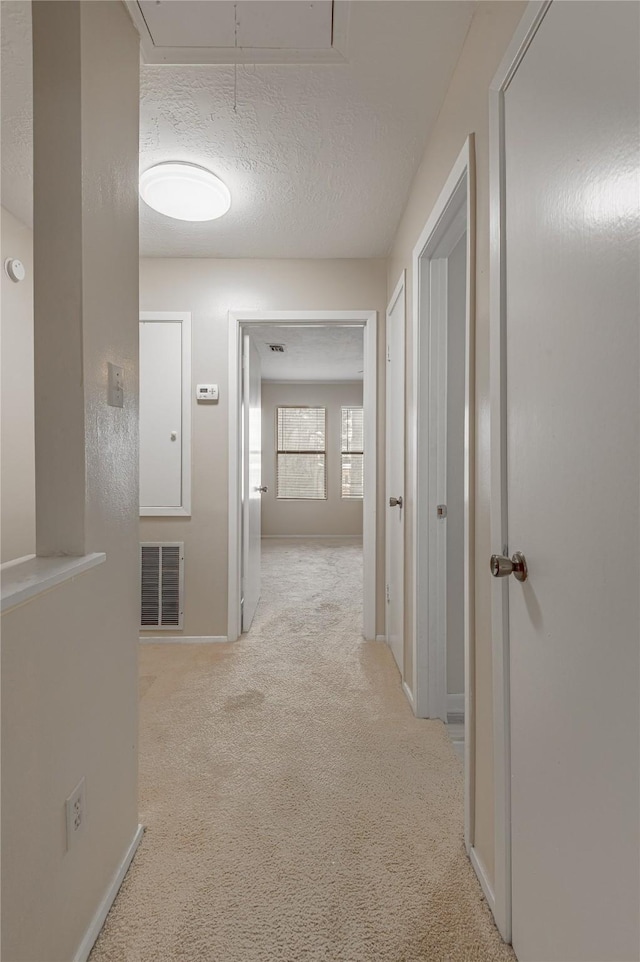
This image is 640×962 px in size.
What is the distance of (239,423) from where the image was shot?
125 inches

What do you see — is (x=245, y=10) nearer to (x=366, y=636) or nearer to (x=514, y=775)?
(x=514, y=775)

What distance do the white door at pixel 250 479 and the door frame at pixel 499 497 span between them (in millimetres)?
2284

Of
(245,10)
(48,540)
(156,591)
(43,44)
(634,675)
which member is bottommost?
(156,591)

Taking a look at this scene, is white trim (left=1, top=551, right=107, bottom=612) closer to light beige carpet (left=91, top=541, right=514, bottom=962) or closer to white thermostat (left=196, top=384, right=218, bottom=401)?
light beige carpet (left=91, top=541, right=514, bottom=962)

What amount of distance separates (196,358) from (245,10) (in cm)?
194

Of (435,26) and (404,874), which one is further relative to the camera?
(435,26)

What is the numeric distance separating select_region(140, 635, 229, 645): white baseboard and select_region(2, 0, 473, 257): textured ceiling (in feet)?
8.13

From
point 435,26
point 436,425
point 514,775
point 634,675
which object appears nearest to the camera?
point 634,675

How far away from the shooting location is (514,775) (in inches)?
43.1

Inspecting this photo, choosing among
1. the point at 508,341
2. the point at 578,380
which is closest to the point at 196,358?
the point at 508,341

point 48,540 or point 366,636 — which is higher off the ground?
point 48,540

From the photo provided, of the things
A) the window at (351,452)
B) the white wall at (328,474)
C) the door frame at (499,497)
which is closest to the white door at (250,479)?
the door frame at (499,497)

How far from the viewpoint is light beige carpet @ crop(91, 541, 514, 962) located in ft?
3.74

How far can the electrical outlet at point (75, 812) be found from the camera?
102cm
